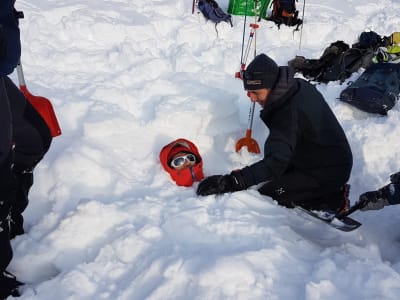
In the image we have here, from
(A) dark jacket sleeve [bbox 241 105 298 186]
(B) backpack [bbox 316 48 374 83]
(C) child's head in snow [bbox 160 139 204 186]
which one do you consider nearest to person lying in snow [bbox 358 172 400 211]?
(A) dark jacket sleeve [bbox 241 105 298 186]

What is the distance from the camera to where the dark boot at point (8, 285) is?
2201mm

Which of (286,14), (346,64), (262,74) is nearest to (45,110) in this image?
(262,74)

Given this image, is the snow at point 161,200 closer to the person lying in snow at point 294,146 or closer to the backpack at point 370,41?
the person lying in snow at point 294,146

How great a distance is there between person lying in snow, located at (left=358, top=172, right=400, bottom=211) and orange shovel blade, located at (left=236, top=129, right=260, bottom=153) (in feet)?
4.51

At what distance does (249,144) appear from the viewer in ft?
13.4

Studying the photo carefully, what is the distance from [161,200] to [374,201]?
1.62 meters

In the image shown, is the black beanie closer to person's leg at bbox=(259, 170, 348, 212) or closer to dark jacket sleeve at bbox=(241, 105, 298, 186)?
dark jacket sleeve at bbox=(241, 105, 298, 186)

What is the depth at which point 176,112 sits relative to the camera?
14.0ft

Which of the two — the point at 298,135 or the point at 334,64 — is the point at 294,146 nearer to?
the point at 298,135

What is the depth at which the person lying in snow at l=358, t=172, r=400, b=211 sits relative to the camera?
2.72 metres

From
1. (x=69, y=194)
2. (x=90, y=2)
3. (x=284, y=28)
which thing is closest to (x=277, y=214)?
(x=69, y=194)

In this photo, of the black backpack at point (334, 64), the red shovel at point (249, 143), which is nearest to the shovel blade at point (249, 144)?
the red shovel at point (249, 143)

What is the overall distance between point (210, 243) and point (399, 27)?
8.75 m

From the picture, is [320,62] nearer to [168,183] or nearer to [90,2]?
[168,183]
